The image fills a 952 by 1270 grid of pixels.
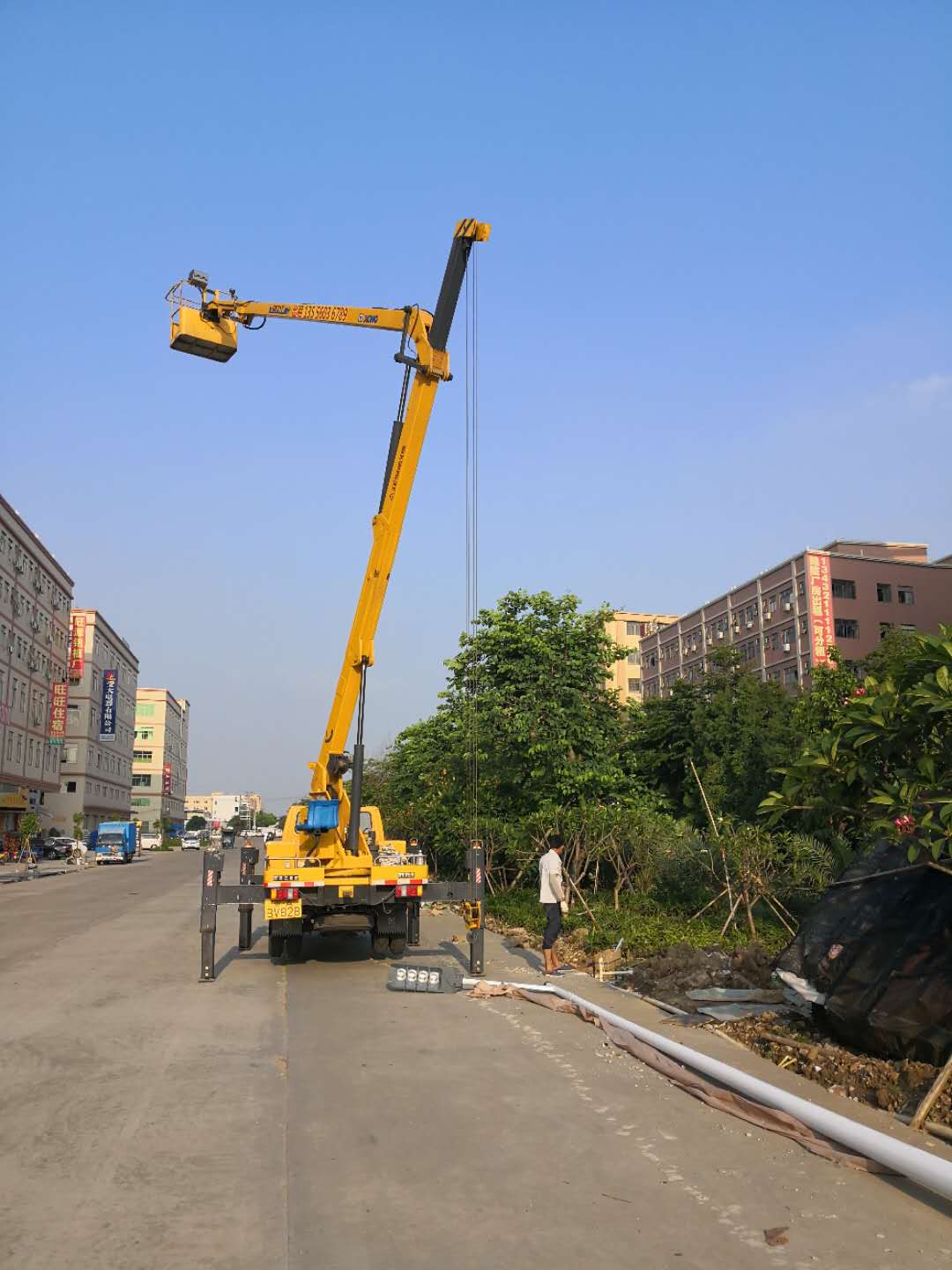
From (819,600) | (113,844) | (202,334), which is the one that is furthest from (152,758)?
(202,334)

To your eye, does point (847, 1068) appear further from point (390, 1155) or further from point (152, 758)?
point (152, 758)

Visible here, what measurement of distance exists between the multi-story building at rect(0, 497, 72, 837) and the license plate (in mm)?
49160

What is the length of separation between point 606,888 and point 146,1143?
1496cm

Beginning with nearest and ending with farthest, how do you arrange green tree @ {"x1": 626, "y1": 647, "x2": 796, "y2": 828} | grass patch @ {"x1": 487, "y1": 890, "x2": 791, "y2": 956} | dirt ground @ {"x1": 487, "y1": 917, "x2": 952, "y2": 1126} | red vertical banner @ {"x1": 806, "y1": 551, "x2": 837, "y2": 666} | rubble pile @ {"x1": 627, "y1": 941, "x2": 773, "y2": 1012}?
dirt ground @ {"x1": 487, "y1": 917, "x2": 952, "y2": 1126}, rubble pile @ {"x1": 627, "y1": 941, "x2": 773, "y2": 1012}, grass patch @ {"x1": 487, "y1": 890, "x2": 791, "y2": 956}, green tree @ {"x1": 626, "y1": 647, "x2": 796, "y2": 828}, red vertical banner @ {"x1": 806, "y1": 551, "x2": 837, "y2": 666}

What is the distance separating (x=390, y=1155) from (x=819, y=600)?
197 ft

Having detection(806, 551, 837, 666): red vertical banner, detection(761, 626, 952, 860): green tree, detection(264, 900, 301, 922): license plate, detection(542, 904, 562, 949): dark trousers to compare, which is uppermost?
detection(806, 551, 837, 666): red vertical banner

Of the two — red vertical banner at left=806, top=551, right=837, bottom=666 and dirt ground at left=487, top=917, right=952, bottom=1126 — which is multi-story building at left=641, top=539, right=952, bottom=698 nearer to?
red vertical banner at left=806, top=551, right=837, bottom=666

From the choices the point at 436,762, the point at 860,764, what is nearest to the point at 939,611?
the point at 436,762

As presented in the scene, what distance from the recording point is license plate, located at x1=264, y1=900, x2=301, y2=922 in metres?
12.2

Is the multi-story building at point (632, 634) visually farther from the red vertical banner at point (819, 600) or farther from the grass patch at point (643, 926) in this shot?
the grass patch at point (643, 926)

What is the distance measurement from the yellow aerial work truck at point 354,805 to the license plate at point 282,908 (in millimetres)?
11

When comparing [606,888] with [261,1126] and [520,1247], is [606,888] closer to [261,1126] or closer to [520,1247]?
[261,1126]

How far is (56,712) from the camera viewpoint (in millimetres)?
67438

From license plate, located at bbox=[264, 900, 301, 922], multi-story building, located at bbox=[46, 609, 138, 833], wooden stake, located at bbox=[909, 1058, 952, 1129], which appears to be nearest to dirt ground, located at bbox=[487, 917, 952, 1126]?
wooden stake, located at bbox=[909, 1058, 952, 1129]
